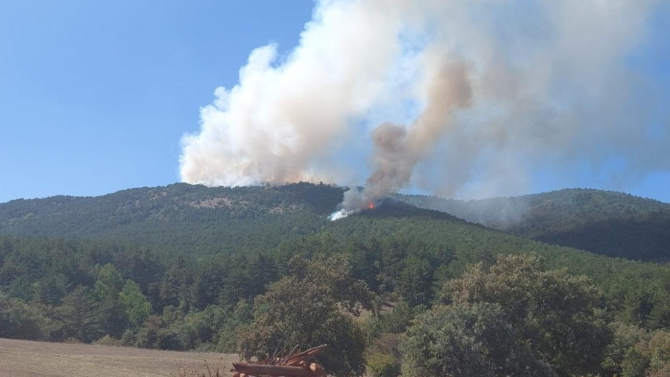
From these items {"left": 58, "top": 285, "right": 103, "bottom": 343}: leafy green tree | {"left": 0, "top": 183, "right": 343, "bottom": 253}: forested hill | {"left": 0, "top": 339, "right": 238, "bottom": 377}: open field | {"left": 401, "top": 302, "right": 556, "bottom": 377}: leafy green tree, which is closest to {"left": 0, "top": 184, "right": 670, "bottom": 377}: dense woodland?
{"left": 401, "top": 302, "right": 556, "bottom": 377}: leafy green tree

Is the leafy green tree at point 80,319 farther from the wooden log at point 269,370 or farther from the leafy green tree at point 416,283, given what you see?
the wooden log at point 269,370

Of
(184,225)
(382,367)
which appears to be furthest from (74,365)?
(184,225)

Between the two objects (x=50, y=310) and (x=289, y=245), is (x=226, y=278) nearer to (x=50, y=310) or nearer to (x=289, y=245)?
(x=289, y=245)

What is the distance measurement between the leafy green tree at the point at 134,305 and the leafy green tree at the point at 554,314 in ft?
185

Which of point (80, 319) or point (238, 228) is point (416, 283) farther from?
point (238, 228)

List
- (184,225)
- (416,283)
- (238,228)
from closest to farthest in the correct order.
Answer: (416,283)
(238,228)
(184,225)

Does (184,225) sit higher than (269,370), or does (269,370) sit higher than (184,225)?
(184,225)

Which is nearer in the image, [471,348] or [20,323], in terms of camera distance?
[471,348]

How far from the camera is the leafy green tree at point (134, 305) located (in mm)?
79231

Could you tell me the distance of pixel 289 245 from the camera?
344 feet

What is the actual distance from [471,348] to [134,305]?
67881 millimetres

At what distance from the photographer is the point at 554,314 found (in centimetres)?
3028

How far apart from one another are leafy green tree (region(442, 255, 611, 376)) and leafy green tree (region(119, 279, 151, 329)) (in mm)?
56435

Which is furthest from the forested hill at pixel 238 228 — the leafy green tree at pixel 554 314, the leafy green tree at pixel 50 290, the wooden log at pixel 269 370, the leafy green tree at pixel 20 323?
the wooden log at pixel 269 370
